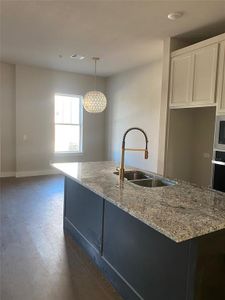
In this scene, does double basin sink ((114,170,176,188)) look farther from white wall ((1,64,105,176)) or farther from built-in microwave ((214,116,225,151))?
white wall ((1,64,105,176))

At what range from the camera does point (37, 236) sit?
117 inches

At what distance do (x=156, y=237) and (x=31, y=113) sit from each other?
523 cm

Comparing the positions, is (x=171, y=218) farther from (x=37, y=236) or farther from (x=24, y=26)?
(x=24, y=26)

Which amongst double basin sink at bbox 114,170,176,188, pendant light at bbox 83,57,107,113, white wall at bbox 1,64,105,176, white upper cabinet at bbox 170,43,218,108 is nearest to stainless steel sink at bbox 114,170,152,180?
double basin sink at bbox 114,170,176,188

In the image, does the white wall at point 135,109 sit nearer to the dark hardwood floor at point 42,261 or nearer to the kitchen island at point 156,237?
the dark hardwood floor at point 42,261

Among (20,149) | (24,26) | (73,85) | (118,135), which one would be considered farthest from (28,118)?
(24,26)

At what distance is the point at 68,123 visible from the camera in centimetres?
670

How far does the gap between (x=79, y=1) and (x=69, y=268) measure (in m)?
2.83

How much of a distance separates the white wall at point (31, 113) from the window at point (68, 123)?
0.21 metres

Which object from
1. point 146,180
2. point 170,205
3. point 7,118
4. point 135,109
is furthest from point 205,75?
point 7,118

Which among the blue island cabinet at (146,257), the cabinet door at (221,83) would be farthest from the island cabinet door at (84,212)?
the cabinet door at (221,83)

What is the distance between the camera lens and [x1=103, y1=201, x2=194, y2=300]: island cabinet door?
1451 millimetres

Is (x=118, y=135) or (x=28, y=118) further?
(x=118, y=135)

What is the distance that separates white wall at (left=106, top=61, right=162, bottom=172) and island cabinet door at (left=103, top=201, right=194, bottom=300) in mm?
3199
